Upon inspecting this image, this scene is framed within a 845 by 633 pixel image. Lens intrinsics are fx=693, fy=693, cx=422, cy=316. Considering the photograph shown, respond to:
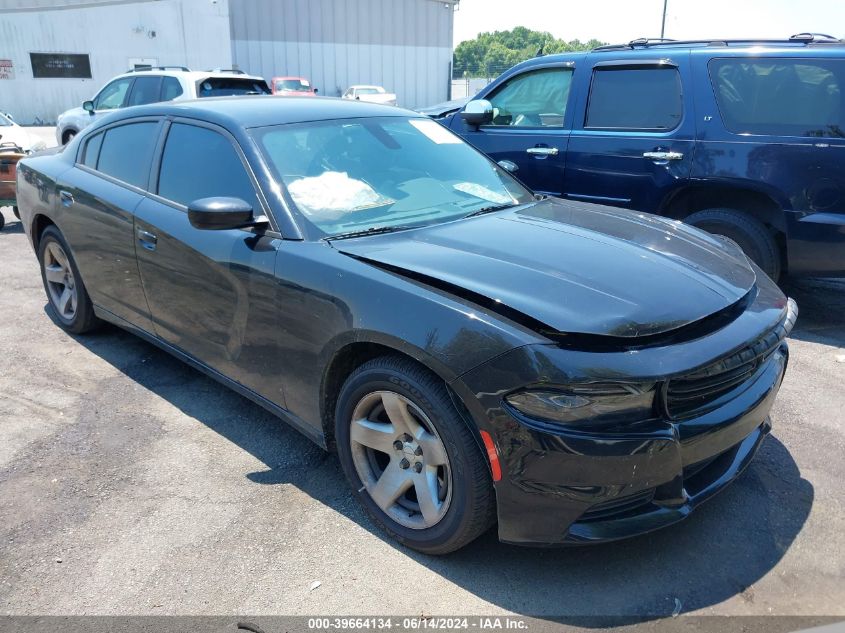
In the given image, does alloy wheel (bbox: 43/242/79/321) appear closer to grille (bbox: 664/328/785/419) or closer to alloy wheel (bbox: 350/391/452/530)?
alloy wheel (bbox: 350/391/452/530)

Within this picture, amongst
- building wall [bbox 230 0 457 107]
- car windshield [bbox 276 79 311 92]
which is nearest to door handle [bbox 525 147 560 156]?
car windshield [bbox 276 79 311 92]

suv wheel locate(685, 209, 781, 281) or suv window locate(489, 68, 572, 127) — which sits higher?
suv window locate(489, 68, 572, 127)

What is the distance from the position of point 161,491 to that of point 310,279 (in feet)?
4.02

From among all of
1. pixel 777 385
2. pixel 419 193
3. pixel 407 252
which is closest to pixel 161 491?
pixel 407 252

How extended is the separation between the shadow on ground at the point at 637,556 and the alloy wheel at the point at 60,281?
2295 millimetres

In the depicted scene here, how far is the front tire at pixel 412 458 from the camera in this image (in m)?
2.40

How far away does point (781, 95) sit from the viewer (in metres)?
4.93

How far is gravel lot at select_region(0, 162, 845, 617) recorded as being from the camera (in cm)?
247

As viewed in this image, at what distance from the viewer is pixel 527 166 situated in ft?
19.9

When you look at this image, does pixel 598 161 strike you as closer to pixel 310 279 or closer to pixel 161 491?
pixel 310 279

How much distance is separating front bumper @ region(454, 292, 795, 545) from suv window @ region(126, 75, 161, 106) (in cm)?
1097

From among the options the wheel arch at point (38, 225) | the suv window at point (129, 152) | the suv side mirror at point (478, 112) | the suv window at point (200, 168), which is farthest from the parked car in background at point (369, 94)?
the suv window at point (200, 168)

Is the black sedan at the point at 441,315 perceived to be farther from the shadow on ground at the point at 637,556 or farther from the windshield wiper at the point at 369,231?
the shadow on ground at the point at 637,556

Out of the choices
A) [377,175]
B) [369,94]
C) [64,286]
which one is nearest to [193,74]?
[64,286]
